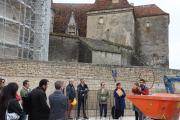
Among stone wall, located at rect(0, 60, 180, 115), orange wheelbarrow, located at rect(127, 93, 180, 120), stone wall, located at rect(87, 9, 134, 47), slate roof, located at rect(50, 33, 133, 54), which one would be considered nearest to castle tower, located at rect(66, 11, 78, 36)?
stone wall, located at rect(87, 9, 134, 47)

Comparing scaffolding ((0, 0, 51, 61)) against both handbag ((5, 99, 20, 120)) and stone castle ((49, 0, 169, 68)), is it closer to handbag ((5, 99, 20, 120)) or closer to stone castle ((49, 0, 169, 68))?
stone castle ((49, 0, 169, 68))

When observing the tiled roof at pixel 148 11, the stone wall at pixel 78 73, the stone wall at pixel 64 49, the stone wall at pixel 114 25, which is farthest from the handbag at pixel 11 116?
the tiled roof at pixel 148 11

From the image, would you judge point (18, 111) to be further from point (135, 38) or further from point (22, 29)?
point (135, 38)

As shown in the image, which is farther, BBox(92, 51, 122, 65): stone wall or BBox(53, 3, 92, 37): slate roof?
BBox(53, 3, 92, 37): slate roof

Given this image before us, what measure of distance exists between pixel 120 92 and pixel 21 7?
1879 centimetres

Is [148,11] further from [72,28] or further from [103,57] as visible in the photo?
[103,57]

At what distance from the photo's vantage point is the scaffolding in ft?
100

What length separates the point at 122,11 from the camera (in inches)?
1916

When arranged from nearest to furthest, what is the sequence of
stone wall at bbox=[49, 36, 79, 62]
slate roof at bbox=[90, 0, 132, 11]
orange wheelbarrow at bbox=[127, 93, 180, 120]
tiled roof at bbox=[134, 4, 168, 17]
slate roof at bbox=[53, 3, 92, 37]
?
orange wheelbarrow at bbox=[127, 93, 180, 120] → stone wall at bbox=[49, 36, 79, 62] → slate roof at bbox=[90, 0, 132, 11] → tiled roof at bbox=[134, 4, 168, 17] → slate roof at bbox=[53, 3, 92, 37]

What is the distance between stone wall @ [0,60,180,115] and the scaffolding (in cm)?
475

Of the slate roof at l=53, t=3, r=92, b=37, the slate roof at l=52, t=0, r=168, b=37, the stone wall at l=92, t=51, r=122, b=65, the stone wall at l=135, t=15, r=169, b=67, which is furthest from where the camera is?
the slate roof at l=53, t=3, r=92, b=37

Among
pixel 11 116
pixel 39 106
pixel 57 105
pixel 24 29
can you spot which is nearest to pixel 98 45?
pixel 24 29

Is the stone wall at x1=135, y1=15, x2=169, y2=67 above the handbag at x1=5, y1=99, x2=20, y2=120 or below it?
above

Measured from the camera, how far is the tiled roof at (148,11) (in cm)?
5122
